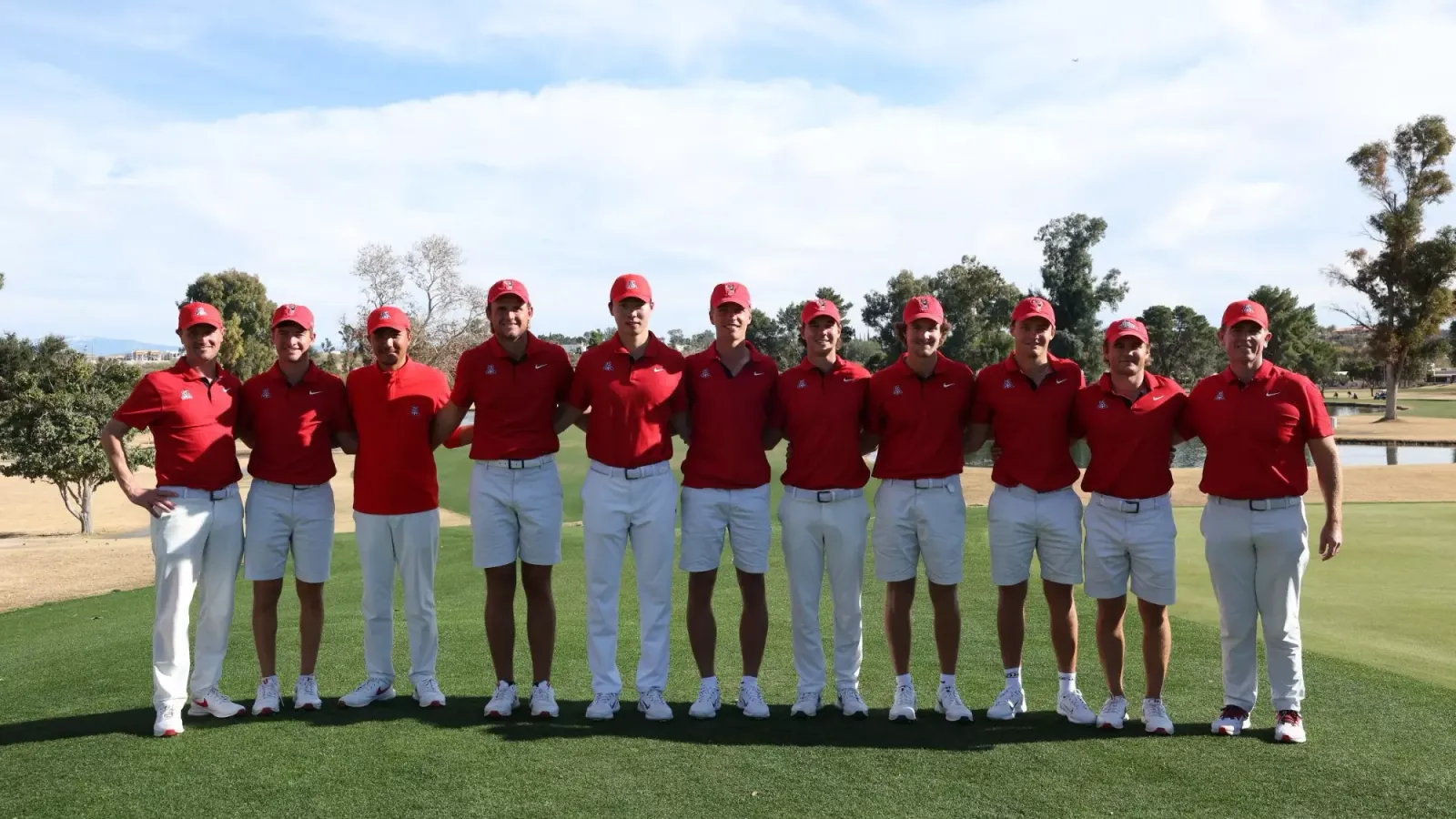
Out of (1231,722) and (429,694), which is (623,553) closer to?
(429,694)

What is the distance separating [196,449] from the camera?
213 inches

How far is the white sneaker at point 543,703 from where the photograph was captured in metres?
5.38

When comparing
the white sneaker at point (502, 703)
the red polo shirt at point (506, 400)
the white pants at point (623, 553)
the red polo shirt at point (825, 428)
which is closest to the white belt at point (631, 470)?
the white pants at point (623, 553)

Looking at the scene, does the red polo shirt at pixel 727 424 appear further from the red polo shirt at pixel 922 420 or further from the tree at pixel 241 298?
the tree at pixel 241 298

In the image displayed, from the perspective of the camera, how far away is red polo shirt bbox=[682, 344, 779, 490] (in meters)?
5.46

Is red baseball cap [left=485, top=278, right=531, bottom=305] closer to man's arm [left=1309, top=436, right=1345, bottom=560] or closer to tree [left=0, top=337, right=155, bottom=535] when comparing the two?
man's arm [left=1309, top=436, right=1345, bottom=560]

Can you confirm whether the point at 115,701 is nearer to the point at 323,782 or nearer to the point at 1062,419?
the point at 323,782

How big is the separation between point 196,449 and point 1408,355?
61.5 meters

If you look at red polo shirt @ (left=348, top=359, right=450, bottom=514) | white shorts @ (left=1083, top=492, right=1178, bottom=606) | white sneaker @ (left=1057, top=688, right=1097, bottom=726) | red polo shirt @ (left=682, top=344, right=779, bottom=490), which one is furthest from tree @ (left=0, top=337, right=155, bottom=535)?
white shorts @ (left=1083, top=492, right=1178, bottom=606)

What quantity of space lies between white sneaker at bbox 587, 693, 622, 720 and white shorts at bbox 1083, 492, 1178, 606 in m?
2.66

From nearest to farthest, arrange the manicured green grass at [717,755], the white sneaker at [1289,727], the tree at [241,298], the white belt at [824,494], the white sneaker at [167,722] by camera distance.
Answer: the manicured green grass at [717,755], the white sneaker at [1289,727], the white sneaker at [167,722], the white belt at [824,494], the tree at [241,298]

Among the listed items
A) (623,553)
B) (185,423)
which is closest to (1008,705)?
(623,553)

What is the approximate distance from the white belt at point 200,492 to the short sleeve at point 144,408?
1.22ft

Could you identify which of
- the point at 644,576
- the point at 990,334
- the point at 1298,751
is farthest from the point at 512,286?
the point at 990,334
